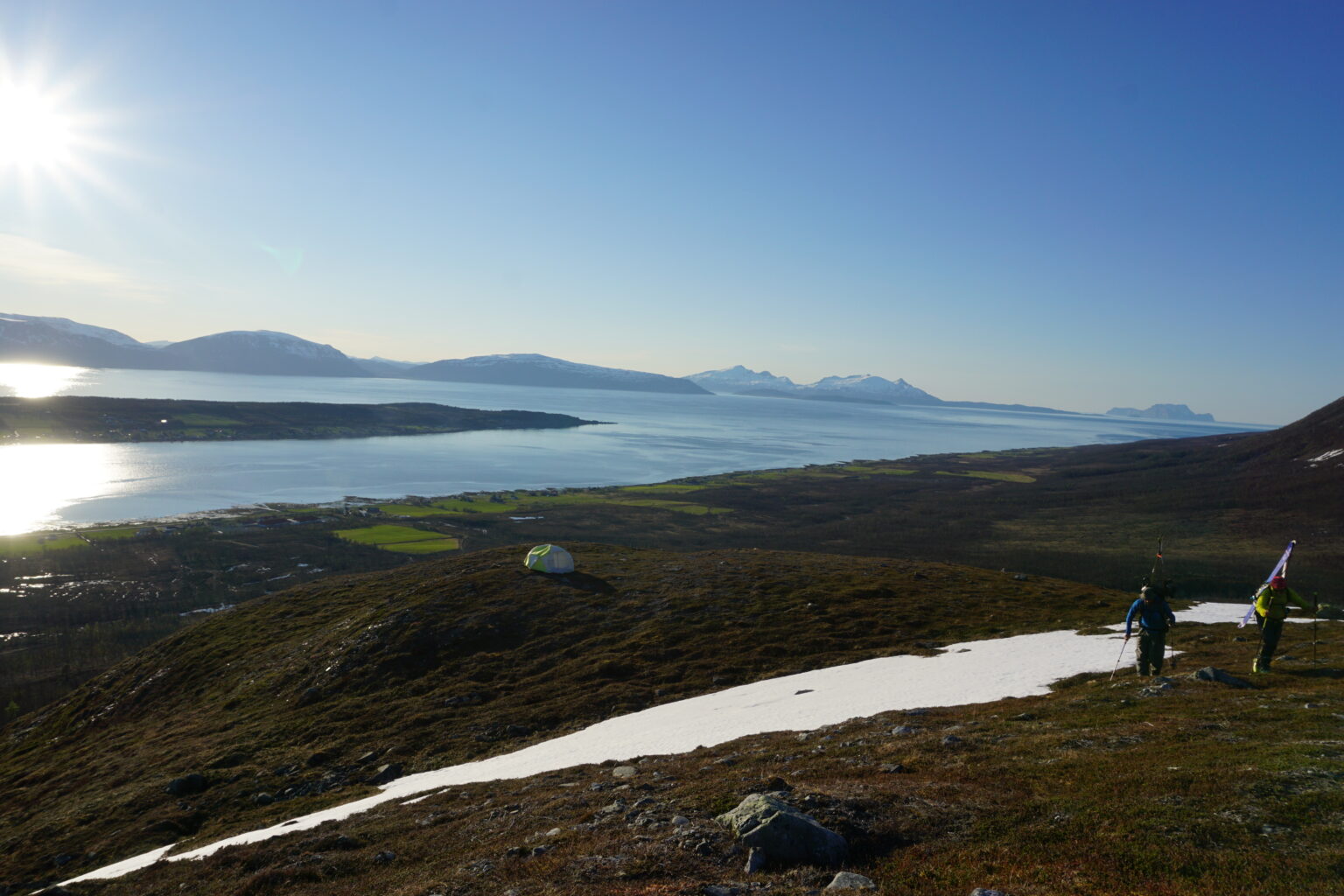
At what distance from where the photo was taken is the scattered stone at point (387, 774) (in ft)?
81.7

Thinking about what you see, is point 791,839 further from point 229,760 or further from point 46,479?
point 46,479

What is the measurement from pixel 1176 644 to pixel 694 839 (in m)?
24.7

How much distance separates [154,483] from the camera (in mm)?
139500

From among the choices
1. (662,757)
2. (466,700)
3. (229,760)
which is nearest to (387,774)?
(466,700)

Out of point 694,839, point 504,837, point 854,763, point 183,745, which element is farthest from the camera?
point 183,745

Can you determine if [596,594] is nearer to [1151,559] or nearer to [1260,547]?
[1151,559]

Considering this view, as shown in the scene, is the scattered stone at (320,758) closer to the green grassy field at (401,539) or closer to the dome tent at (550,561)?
the dome tent at (550,561)

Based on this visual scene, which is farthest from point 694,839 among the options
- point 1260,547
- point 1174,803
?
point 1260,547

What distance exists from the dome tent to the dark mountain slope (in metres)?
1.28

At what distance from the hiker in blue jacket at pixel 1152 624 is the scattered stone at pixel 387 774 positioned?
2609 cm

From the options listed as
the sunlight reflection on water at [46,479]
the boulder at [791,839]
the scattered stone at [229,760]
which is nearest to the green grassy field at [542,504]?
the sunlight reflection on water at [46,479]

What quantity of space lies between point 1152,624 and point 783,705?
12.6m

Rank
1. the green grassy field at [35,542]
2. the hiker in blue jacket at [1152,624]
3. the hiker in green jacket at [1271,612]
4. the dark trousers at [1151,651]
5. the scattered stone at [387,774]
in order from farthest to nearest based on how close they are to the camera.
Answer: the green grassy field at [35,542]
the scattered stone at [387,774]
the dark trousers at [1151,651]
the hiker in blue jacket at [1152,624]
the hiker in green jacket at [1271,612]

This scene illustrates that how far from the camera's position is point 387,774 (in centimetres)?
2528
